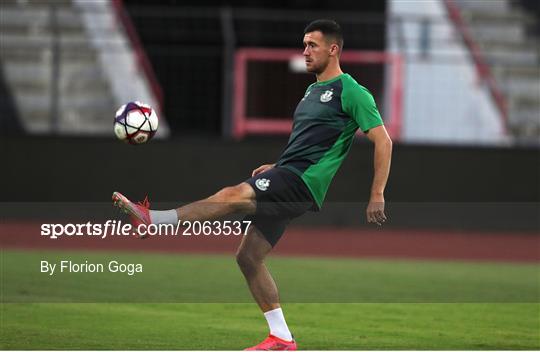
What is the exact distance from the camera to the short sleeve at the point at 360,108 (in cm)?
833

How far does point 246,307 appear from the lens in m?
12.0

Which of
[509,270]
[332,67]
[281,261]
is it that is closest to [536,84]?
[509,270]

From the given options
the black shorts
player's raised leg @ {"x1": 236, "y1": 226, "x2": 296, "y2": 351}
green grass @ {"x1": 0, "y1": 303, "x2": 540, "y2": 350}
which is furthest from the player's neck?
green grass @ {"x1": 0, "y1": 303, "x2": 540, "y2": 350}

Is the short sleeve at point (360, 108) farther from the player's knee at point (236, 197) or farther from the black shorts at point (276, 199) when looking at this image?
the player's knee at point (236, 197)

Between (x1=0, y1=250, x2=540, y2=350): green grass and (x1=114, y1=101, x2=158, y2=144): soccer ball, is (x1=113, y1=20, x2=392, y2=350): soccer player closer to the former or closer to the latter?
(x1=0, y1=250, x2=540, y2=350): green grass

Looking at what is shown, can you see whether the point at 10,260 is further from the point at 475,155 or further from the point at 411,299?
the point at 475,155

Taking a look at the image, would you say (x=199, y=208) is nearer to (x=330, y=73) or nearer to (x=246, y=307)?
(x=330, y=73)

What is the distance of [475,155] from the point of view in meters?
21.6

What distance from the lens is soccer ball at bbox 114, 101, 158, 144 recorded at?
9.44 meters

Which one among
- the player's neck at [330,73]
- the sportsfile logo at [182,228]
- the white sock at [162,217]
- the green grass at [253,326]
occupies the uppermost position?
the player's neck at [330,73]

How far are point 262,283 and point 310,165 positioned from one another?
0.91m

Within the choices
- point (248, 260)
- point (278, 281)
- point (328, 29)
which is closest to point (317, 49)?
point (328, 29)

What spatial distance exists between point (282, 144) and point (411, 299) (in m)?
8.00

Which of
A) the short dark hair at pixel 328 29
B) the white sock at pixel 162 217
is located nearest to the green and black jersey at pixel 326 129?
the short dark hair at pixel 328 29
